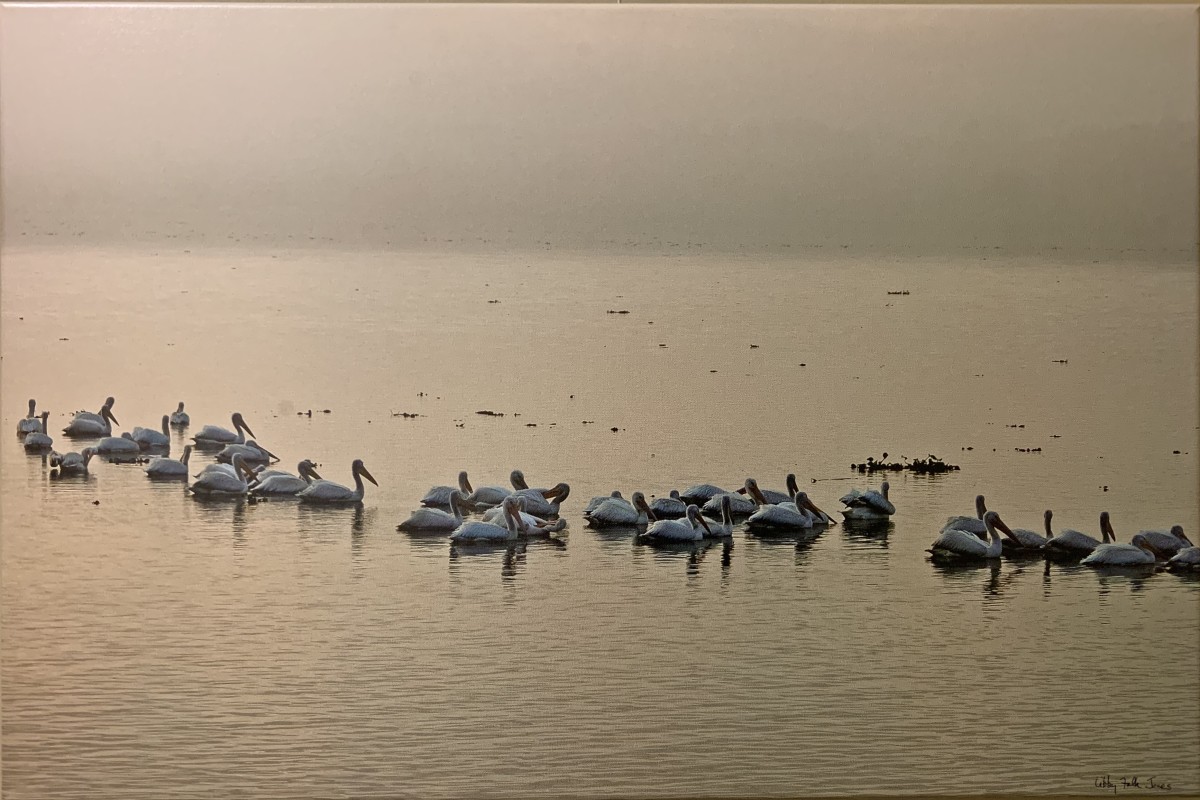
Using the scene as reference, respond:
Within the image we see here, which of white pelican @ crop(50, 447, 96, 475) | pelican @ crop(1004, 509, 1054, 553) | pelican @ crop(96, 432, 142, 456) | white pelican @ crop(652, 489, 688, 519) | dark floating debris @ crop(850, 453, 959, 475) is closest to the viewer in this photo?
pelican @ crop(1004, 509, 1054, 553)

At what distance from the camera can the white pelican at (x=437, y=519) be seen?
22.6 ft

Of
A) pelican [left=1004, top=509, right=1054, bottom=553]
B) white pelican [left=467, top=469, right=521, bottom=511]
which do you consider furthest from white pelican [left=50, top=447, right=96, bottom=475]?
pelican [left=1004, top=509, right=1054, bottom=553]

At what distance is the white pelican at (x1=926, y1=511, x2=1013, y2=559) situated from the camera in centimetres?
669

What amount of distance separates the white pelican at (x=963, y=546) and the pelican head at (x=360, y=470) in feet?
7.58

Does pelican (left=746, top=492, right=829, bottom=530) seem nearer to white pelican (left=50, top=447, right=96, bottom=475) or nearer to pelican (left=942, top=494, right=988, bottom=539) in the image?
pelican (left=942, top=494, right=988, bottom=539)

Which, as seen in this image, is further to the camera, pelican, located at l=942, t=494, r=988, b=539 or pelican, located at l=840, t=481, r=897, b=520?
pelican, located at l=840, t=481, r=897, b=520

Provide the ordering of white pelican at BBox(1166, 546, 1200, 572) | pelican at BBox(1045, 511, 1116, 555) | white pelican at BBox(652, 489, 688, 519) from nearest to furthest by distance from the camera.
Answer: white pelican at BBox(1166, 546, 1200, 572)
pelican at BBox(1045, 511, 1116, 555)
white pelican at BBox(652, 489, 688, 519)

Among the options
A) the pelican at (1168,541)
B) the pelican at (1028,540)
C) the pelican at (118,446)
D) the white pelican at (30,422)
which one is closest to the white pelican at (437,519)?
the pelican at (118,446)

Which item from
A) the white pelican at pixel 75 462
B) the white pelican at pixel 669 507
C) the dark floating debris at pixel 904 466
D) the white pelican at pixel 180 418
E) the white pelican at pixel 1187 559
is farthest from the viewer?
the white pelican at pixel 75 462

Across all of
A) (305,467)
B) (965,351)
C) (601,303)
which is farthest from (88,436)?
(965,351)

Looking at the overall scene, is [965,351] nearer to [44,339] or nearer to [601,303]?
[601,303]

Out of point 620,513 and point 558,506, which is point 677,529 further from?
point 558,506

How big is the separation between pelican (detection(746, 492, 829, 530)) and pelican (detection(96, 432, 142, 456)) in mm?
2656

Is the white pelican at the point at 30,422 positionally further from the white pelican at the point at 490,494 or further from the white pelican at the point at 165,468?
the white pelican at the point at 490,494
